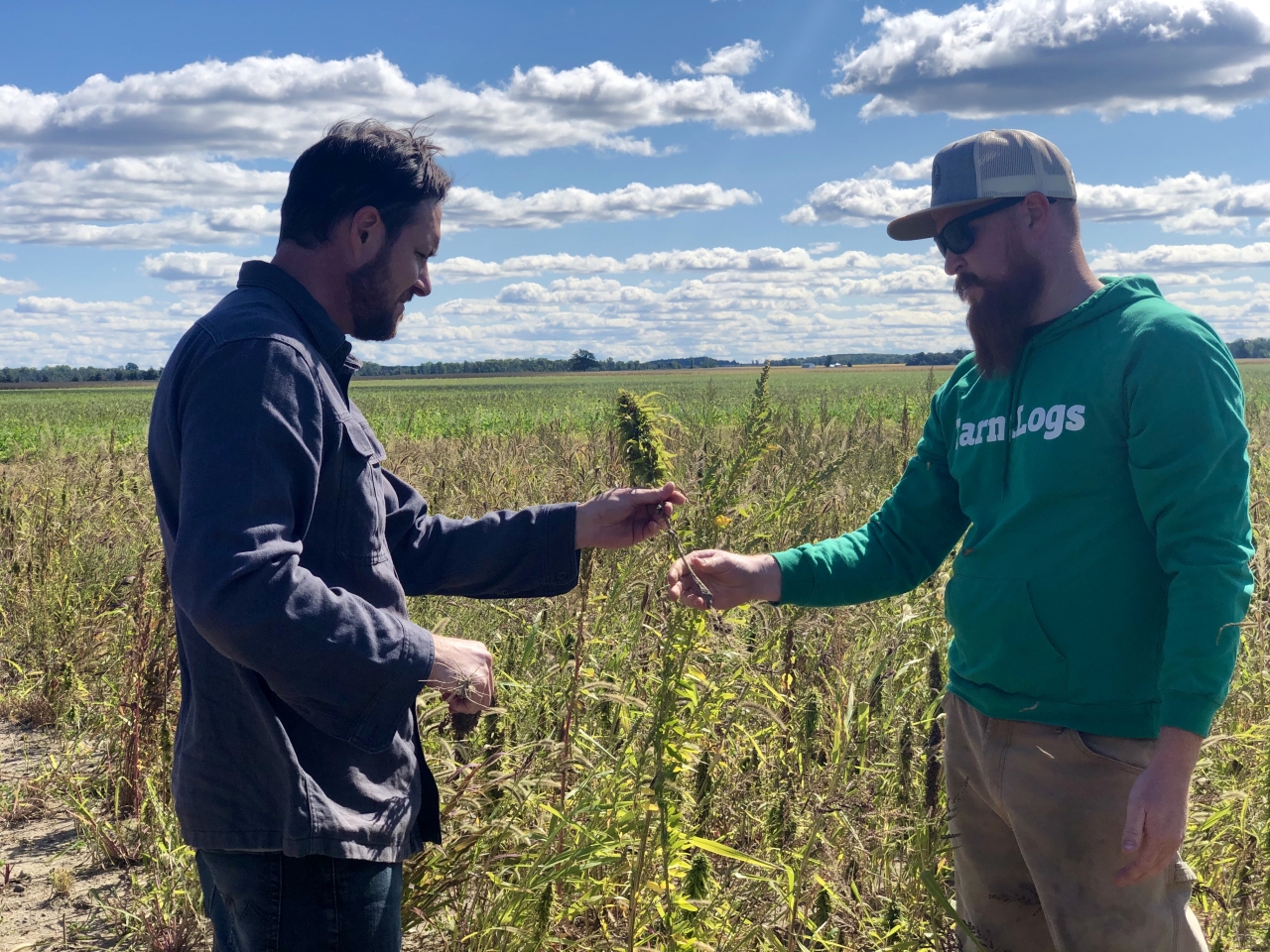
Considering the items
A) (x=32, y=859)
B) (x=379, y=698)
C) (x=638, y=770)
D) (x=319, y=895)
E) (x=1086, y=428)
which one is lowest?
(x=32, y=859)

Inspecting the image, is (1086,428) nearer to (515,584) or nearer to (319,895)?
(515,584)

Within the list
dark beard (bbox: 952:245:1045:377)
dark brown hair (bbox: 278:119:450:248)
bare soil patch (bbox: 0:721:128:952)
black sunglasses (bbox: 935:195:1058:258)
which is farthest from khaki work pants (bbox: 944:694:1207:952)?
bare soil patch (bbox: 0:721:128:952)

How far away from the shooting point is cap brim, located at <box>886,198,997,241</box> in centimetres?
245

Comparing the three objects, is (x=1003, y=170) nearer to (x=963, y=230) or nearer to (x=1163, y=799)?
(x=963, y=230)

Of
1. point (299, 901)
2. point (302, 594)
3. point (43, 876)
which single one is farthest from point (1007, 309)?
point (43, 876)

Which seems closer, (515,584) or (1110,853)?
(1110,853)

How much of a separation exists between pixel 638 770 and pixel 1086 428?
1256 mm

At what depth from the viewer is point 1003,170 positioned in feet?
7.77

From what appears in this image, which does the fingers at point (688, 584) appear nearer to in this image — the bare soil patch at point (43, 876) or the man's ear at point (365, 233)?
the man's ear at point (365, 233)

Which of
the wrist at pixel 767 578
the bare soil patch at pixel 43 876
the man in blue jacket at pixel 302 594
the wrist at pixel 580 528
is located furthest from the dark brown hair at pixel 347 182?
the bare soil patch at pixel 43 876

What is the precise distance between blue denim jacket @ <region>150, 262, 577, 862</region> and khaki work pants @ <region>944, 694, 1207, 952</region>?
1318 mm

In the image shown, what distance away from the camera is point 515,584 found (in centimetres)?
261

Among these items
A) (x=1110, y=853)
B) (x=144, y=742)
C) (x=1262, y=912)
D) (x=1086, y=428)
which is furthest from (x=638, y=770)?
(x=144, y=742)

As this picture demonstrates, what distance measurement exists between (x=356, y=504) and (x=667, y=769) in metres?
0.87
